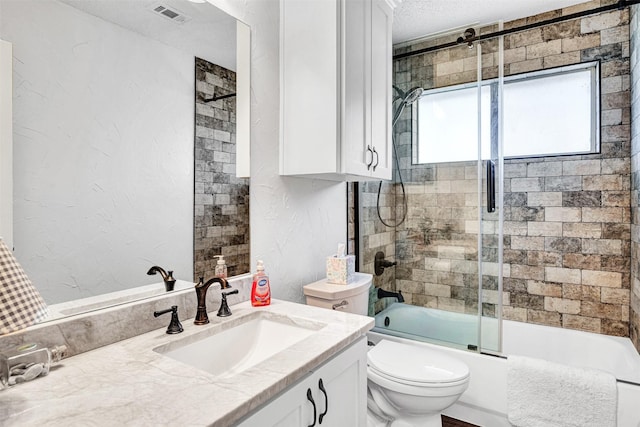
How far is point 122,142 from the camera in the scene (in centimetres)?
108

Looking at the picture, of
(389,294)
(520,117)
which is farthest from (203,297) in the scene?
(520,117)

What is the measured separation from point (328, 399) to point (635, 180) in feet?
8.33

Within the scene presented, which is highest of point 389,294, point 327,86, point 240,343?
point 327,86

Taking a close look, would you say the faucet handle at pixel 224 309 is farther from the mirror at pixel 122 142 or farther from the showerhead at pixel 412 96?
the showerhead at pixel 412 96

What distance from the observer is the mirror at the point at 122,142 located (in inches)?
35.6

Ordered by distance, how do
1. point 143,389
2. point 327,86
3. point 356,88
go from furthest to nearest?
point 356,88 → point 327,86 → point 143,389

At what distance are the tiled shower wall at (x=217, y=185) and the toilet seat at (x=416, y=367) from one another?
35.0 inches

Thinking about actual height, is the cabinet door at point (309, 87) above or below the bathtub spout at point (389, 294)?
above

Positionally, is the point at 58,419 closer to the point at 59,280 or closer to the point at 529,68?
the point at 59,280

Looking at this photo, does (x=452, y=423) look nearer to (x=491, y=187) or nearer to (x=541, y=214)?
(x=491, y=187)

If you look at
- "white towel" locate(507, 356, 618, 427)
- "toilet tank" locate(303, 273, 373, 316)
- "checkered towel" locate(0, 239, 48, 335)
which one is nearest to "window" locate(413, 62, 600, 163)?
"toilet tank" locate(303, 273, 373, 316)

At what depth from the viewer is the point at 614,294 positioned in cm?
255

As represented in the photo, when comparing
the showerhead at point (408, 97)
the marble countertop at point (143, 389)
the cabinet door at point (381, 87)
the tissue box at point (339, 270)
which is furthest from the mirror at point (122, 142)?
the showerhead at point (408, 97)

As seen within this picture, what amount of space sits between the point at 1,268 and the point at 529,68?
11.1 ft
